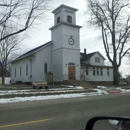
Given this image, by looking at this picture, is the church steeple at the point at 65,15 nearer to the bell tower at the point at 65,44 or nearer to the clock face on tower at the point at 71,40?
the bell tower at the point at 65,44

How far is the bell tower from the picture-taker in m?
32.6

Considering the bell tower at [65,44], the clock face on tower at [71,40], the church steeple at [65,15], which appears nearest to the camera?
the bell tower at [65,44]

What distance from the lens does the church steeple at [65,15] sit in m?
33.1

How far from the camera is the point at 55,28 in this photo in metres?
34.4

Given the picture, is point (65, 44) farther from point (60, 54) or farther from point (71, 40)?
point (60, 54)

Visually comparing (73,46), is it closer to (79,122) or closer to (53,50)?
(53,50)

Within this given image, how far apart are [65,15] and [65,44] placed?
4.87m

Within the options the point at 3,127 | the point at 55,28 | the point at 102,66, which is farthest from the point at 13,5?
the point at 102,66

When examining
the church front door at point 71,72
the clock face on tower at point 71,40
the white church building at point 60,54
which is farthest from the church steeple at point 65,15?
the church front door at point 71,72

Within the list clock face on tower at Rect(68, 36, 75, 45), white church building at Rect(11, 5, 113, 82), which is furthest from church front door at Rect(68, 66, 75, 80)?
clock face on tower at Rect(68, 36, 75, 45)

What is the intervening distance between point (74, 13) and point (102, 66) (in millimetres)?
13347

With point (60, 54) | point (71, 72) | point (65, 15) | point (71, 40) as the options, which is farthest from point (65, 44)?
A: point (65, 15)

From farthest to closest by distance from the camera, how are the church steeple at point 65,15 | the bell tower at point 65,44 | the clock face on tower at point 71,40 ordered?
the clock face on tower at point 71,40 < the church steeple at point 65,15 < the bell tower at point 65,44

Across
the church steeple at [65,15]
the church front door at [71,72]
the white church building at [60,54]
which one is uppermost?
the church steeple at [65,15]
